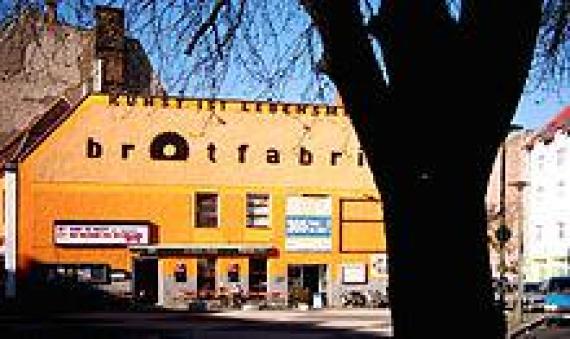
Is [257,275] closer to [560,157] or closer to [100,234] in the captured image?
[100,234]

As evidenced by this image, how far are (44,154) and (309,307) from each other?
1309 centimetres

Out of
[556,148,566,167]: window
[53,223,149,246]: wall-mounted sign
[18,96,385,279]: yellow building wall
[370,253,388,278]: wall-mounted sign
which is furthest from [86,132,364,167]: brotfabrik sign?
[556,148,566,167]: window

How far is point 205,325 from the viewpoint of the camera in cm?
3697

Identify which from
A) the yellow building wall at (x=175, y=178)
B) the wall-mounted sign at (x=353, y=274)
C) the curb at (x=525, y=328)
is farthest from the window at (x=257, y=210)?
the curb at (x=525, y=328)

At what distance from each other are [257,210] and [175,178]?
13.0 feet

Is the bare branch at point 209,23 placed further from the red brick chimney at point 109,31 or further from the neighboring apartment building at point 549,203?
the neighboring apartment building at point 549,203

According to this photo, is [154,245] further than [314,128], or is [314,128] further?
[314,128]

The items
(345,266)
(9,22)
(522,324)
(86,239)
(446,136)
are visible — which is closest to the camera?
(446,136)

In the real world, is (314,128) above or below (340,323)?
above

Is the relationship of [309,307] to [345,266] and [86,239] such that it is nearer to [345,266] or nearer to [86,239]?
[345,266]

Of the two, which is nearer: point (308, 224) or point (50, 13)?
point (50, 13)

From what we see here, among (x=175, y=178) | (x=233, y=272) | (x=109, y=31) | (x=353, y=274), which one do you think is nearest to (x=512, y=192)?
(x=353, y=274)

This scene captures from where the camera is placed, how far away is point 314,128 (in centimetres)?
5109

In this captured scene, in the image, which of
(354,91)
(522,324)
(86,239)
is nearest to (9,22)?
(354,91)
